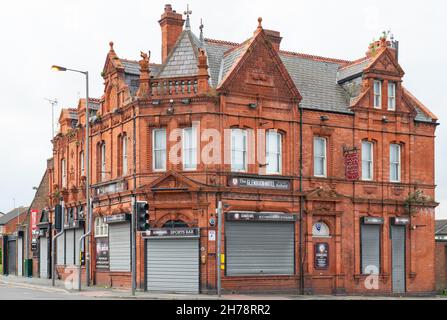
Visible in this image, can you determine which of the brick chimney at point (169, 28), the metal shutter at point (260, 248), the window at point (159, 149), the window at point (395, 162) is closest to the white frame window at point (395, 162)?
the window at point (395, 162)

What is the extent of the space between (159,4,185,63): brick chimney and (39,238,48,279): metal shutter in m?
19.0

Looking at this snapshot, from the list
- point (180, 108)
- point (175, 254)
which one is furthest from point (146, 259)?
point (180, 108)

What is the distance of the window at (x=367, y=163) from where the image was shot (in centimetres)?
4172

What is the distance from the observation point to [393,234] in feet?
138

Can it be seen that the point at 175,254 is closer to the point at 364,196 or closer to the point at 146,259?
the point at 146,259

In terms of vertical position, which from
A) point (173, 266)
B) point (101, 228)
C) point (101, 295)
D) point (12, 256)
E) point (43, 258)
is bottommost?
point (12, 256)

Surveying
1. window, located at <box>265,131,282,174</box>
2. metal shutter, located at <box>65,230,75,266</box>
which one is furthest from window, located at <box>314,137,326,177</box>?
metal shutter, located at <box>65,230,75,266</box>

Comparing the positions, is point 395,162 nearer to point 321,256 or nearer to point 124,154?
point 321,256

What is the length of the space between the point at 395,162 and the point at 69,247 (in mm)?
20144

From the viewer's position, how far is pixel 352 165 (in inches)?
1582

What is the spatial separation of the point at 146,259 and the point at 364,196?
39.7 feet

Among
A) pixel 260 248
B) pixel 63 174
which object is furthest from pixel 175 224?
pixel 63 174

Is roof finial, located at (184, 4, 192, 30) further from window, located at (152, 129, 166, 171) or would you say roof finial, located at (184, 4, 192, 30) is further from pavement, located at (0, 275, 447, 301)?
pavement, located at (0, 275, 447, 301)

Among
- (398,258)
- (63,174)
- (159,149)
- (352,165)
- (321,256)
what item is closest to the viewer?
(159,149)
